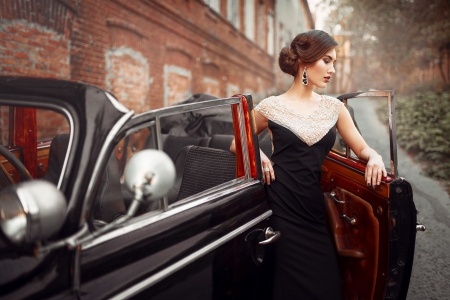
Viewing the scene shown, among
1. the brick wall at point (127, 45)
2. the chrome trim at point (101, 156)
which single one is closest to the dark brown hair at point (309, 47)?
the chrome trim at point (101, 156)

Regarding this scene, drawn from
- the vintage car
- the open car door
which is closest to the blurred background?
the open car door

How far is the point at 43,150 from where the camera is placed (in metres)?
3.09

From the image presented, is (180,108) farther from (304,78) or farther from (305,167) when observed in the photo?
(304,78)

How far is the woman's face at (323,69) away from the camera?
2.30m

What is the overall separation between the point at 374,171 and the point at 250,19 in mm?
14376

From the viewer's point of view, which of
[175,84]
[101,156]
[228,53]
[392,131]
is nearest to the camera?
[101,156]

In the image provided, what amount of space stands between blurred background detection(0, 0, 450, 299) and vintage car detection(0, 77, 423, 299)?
1.52 m

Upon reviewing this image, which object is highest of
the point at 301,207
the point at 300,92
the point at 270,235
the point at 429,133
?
the point at 300,92

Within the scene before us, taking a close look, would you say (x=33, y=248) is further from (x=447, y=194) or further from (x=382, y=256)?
(x=447, y=194)

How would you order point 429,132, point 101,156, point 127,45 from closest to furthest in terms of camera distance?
point 101,156 → point 127,45 → point 429,132

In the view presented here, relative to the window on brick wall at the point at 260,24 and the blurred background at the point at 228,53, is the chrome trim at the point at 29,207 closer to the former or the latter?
the blurred background at the point at 228,53

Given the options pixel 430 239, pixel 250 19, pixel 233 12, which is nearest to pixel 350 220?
pixel 430 239

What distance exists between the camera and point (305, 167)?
7.35 feet

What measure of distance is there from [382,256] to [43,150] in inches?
99.3
